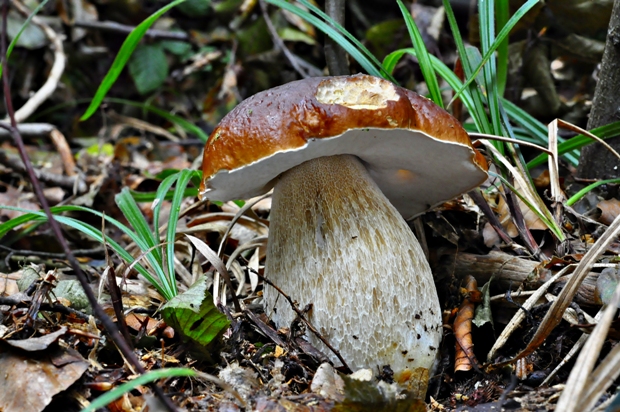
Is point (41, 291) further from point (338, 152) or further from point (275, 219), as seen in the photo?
point (338, 152)

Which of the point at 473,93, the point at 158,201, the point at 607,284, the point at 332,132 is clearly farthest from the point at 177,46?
the point at 607,284

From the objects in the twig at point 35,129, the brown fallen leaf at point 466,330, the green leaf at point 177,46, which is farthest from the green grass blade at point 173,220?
the green leaf at point 177,46

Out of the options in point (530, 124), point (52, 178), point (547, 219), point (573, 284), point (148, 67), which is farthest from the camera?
point (148, 67)

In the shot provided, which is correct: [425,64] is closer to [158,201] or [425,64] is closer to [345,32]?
[345,32]

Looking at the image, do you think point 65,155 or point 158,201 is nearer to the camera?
point 158,201

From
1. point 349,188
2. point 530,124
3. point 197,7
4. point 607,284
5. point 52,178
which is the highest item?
point 197,7

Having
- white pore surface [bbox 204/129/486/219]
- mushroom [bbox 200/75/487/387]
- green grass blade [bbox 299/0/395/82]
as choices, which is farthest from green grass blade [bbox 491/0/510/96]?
mushroom [bbox 200/75/487/387]

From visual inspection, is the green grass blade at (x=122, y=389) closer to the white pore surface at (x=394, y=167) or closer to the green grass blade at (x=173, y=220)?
the white pore surface at (x=394, y=167)
